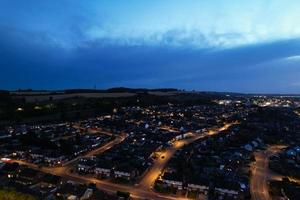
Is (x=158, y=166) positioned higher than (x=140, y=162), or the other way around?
(x=140, y=162)

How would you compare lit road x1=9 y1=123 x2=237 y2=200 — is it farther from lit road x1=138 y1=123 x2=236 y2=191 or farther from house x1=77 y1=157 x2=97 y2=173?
house x1=77 y1=157 x2=97 y2=173

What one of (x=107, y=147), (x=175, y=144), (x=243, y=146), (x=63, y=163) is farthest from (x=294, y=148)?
(x=63, y=163)

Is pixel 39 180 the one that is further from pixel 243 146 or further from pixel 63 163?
pixel 243 146

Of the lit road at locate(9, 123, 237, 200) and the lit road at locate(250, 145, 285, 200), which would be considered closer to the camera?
the lit road at locate(9, 123, 237, 200)

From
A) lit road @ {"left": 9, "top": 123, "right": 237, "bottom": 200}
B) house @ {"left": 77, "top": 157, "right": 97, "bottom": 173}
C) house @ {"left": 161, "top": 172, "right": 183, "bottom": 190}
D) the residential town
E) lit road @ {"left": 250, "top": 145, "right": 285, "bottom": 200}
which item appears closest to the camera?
lit road @ {"left": 9, "top": 123, "right": 237, "bottom": 200}

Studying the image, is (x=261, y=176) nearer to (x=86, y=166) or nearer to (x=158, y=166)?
(x=158, y=166)

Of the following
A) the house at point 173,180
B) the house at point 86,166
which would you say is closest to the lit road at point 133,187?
the house at point 86,166

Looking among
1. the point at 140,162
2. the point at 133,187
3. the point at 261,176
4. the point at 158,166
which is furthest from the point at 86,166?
the point at 261,176

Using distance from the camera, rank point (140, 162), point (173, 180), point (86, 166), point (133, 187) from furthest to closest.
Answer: point (140, 162)
point (86, 166)
point (173, 180)
point (133, 187)

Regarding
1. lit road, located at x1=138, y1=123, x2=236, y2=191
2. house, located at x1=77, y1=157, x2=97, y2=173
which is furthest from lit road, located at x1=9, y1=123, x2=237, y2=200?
house, located at x1=77, y1=157, x2=97, y2=173
